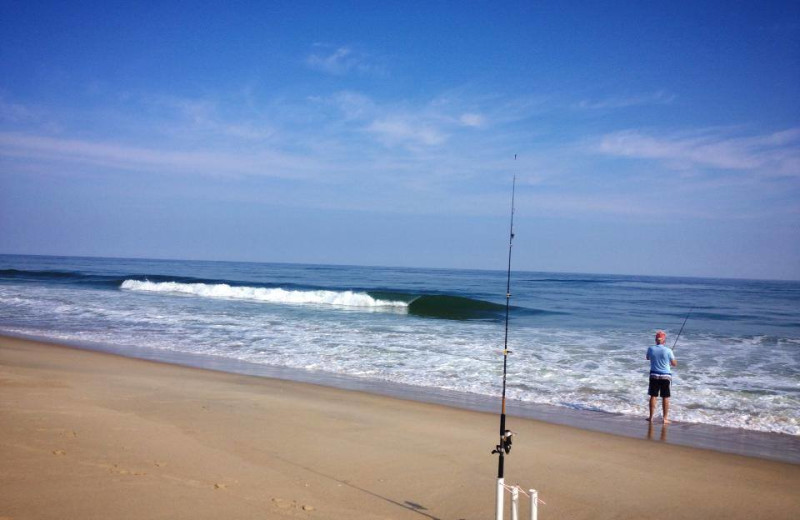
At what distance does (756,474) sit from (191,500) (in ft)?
16.5

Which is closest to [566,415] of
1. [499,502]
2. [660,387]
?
[660,387]

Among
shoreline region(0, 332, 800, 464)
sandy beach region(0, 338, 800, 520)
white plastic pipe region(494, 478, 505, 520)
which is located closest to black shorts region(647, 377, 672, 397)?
shoreline region(0, 332, 800, 464)

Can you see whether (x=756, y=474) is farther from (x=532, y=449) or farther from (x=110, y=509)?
(x=110, y=509)

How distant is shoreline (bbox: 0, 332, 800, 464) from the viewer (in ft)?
20.6

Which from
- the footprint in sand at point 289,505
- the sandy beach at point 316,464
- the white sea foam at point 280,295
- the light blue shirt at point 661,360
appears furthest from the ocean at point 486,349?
the white sea foam at point 280,295

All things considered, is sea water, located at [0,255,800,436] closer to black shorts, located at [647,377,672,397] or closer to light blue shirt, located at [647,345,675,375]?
black shorts, located at [647,377,672,397]

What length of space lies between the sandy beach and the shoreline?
313 mm

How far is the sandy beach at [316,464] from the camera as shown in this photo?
3721mm

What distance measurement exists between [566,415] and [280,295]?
25421 millimetres

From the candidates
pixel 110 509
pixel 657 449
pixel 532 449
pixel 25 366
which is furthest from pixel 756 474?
pixel 25 366

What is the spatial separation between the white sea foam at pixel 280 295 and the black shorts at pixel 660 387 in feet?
70.0

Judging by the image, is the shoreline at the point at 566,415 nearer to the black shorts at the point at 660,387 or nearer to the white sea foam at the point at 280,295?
the black shorts at the point at 660,387

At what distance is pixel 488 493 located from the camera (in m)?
4.17

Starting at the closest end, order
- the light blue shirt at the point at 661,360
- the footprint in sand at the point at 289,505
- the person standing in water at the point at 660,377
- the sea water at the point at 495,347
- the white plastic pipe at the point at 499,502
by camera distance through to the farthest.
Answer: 1. the white plastic pipe at the point at 499,502
2. the footprint in sand at the point at 289,505
3. the person standing in water at the point at 660,377
4. the light blue shirt at the point at 661,360
5. the sea water at the point at 495,347
